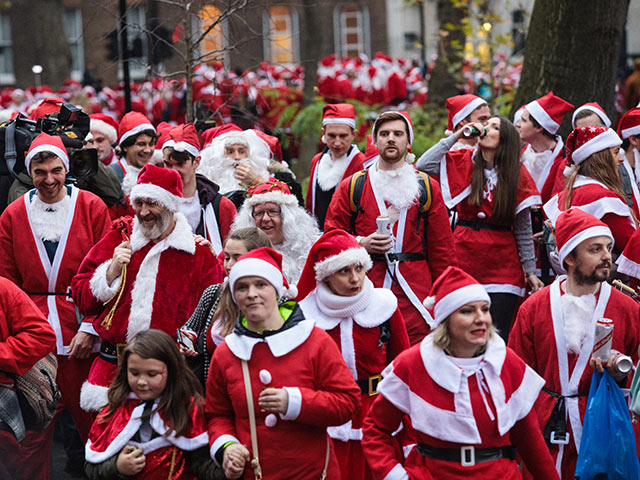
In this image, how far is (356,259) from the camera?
4.96 m

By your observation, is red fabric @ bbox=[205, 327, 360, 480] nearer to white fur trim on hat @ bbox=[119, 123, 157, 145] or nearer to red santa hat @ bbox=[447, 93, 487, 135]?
red santa hat @ bbox=[447, 93, 487, 135]

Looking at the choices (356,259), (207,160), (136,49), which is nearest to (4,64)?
(136,49)

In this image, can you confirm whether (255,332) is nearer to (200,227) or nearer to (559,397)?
(559,397)

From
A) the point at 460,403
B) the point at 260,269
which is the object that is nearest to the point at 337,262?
the point at 260,269

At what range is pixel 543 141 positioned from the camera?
25.6ft

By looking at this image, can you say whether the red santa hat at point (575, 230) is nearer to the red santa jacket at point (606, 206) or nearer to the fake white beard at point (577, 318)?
the fake white beard at point (577, 318)

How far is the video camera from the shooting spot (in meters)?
6.96

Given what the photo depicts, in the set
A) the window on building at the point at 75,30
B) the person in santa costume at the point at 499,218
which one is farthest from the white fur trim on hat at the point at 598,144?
the window on building at the point at 75,30

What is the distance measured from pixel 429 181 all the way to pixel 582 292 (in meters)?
1.65

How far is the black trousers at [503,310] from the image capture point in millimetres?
6918

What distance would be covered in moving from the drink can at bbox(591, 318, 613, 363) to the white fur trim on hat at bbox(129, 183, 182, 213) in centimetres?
250

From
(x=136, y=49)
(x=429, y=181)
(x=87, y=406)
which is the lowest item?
(x=87, y=406)

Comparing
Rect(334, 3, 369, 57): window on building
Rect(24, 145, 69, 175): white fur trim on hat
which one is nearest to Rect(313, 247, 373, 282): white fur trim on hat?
Rect(24, 145, 69, 175): white fur trim on hat

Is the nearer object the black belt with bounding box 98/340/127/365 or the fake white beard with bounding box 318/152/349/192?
the black belt with bounding box 98/340/127/365
